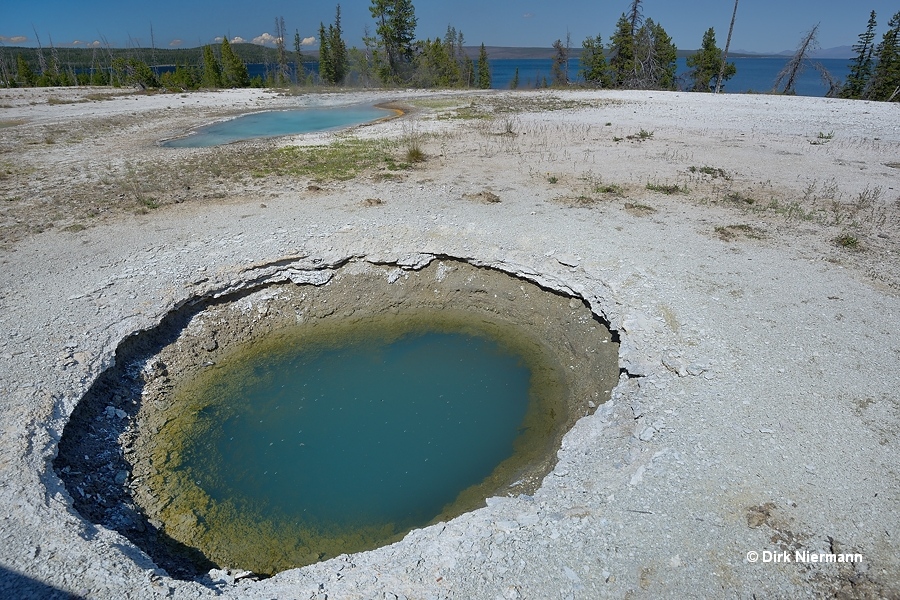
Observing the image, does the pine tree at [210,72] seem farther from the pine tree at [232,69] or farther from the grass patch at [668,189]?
the grass patch at [668,189]

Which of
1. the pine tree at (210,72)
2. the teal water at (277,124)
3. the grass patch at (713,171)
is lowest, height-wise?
the grass patch at (713,171)

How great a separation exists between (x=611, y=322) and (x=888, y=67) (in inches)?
2339

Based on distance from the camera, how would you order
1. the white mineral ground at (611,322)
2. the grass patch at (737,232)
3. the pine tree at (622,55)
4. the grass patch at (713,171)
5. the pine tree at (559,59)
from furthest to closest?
the pine tree at (559,59) < the pine tree at (622,55) < the grass patch at (713,171) < the grass patch at (737,232) < the white mineral ground at (611,322)

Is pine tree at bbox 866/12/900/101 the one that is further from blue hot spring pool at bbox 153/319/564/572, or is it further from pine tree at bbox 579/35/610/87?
blue hot spring pool at bbox 153/319/564/572

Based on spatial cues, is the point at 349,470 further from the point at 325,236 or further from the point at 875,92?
the point at 875,92

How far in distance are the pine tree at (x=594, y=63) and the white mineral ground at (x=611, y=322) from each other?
45588 millimetres

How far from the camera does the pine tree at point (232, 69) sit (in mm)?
61438

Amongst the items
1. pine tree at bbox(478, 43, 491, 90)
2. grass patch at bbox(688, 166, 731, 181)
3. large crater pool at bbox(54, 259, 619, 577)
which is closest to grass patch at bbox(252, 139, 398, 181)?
large crater pool at bbox(54, 259, 619, 577)

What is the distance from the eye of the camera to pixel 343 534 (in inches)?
265

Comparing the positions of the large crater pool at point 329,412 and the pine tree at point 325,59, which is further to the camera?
the pine tree at point 325,59

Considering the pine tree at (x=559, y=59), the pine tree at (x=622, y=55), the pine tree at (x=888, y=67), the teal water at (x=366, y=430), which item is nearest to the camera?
the teal water at (x=366, y=430)

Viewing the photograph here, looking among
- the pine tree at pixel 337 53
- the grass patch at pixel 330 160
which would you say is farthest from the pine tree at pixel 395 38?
the grass patch at pixel 330 160

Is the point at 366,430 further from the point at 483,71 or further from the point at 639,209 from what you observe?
the point at 483,71

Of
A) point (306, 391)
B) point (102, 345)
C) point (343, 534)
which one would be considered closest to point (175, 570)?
point (343, 534)
